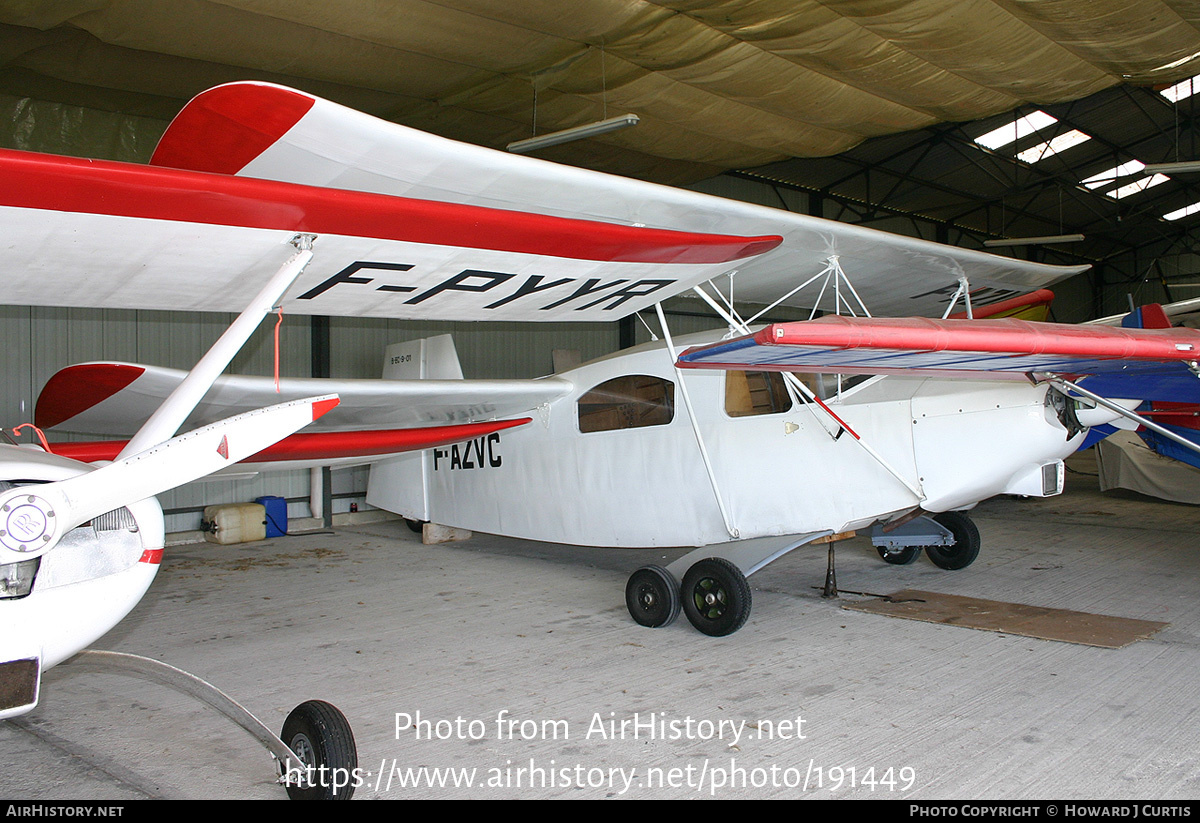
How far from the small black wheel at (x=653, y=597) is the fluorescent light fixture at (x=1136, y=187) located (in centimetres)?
2405

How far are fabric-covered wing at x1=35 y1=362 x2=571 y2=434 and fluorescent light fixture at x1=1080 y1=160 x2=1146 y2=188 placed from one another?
20651mm

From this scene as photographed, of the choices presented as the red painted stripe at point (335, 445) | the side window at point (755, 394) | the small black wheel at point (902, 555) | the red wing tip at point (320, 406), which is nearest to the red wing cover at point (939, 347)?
the red wing tip at point (320, 406)

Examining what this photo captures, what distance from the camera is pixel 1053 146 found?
61.0ft

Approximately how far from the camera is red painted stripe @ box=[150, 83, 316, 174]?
248 centimetres

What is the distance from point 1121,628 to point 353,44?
23.8 ft

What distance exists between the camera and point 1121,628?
511cm

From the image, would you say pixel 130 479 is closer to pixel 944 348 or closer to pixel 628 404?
pixel 944 348

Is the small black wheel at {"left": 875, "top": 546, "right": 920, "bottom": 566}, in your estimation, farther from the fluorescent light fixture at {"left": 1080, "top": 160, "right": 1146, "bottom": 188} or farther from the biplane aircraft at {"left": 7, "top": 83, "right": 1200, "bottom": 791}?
the fluorescent light fixture at {"left": 1080, "top": 160, "right": 1146, "bottom": 188}

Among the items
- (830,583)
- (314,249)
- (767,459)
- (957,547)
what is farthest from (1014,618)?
(314,249)

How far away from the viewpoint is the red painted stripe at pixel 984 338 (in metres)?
2.91

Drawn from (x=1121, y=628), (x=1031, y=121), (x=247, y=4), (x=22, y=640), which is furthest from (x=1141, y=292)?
(x=22, y=640)

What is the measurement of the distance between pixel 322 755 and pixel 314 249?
179 centimetres

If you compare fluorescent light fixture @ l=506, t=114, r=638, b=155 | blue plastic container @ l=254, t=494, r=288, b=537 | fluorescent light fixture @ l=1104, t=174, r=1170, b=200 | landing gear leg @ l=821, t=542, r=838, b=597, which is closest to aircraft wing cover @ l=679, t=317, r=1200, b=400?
landing gear leg @ l=821, t=542, r=838, b=597

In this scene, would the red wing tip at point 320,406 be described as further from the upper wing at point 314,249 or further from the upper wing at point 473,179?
the upper wing at point 473,179
